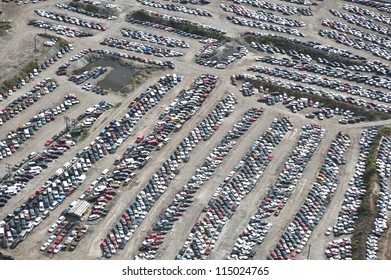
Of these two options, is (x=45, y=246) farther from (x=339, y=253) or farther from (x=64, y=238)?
(x=339, y=253)

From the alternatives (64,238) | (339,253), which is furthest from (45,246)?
(339,253)

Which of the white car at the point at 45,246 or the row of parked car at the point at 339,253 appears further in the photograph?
the row of parked car at the point at 339,253

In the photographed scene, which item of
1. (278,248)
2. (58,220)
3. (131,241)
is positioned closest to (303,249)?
(278,248)

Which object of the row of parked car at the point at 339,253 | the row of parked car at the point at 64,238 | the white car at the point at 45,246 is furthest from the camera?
the row of parked car at the point at 339,253

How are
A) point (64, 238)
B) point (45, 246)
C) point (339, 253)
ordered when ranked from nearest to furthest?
1. point (45, 246)
2. point (64, 238)
3. point (339, 253)

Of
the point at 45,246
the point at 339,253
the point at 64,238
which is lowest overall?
the point at 45,246

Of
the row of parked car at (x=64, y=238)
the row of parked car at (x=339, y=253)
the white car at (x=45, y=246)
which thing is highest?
the row of parked car at (x=339, y=253)

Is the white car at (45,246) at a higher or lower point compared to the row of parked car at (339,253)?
lower

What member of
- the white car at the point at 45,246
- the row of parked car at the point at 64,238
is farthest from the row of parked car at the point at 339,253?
the white car at the point at 45,246

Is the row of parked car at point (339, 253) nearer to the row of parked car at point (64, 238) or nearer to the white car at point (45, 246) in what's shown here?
the row of parked car at point (64, 238)

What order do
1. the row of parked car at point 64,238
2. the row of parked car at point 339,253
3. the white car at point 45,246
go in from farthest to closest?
the row of parked car at point 339,253, the row of parked car at point 64,238, the white car at point 45,246

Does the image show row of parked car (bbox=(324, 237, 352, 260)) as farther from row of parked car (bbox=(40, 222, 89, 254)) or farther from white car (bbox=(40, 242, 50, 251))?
white car (bbox=(40, 242, 50, 251))
